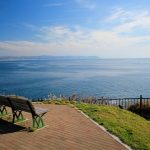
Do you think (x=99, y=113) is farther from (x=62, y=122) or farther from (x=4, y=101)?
(x=4, y=101)

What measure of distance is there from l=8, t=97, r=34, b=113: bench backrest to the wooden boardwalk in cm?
65

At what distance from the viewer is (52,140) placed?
7883mm

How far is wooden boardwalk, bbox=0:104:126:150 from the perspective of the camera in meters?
7.35

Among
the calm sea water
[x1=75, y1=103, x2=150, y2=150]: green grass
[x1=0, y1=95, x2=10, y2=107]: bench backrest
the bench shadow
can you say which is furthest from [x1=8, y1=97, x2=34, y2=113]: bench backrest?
the calm sea water

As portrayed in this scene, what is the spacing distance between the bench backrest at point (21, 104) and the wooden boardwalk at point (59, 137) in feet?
2.15

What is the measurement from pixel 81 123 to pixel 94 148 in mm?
2980

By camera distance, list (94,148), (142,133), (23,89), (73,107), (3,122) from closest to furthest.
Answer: (94,148) → (142,133) → (3,122) → (73,107) → (23,89)

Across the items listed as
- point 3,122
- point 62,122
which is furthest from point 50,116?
point 3,122

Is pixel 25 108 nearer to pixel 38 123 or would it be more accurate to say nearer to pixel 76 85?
pixel 38 123

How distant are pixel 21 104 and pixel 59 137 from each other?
183 centimetres

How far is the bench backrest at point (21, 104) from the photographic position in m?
8.76

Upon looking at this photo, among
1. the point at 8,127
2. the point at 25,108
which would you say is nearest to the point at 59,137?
the point at 25,108

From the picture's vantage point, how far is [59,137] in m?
8.19

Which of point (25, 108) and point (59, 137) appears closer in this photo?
point (59, 137)
